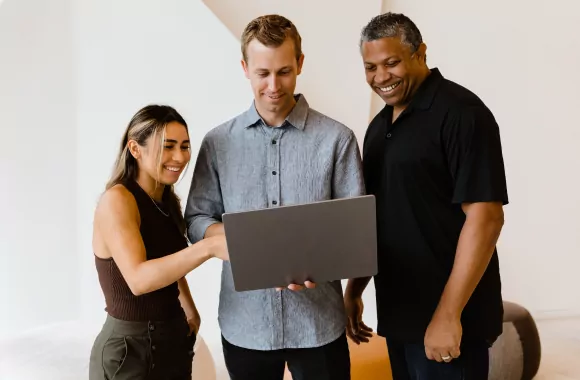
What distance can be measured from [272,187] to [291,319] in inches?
14.5

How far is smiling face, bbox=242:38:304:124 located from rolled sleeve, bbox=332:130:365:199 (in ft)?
0.68

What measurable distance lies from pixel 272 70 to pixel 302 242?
468 mm

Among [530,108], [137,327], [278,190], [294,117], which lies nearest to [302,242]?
[278,190]

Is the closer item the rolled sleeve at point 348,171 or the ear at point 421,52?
the rolled sleeve at point 348,171

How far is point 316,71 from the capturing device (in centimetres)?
405

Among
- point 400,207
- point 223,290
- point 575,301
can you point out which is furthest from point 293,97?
point 575,301

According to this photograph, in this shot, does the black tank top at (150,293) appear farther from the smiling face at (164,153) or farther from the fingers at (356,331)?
the fingers at (356,331)

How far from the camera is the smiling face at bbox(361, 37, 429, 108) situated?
6.33 ft

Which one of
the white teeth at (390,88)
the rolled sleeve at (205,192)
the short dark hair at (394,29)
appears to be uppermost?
the short dark hair at (394,29)

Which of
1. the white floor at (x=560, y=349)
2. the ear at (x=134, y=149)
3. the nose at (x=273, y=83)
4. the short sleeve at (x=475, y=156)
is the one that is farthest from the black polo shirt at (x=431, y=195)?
the white floor at (x=560, y=349)

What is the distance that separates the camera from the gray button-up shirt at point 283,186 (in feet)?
6.00

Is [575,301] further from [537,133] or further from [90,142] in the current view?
[90,142]

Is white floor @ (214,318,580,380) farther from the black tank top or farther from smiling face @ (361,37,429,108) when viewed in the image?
smiling face @ (361,37,429,108)

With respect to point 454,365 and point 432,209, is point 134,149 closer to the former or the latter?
point 432,209
